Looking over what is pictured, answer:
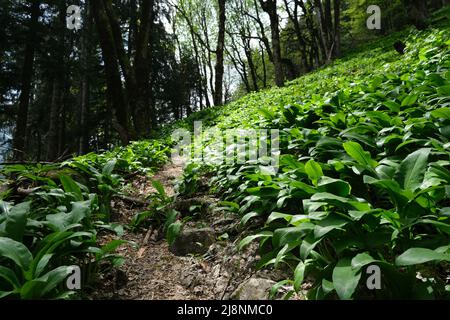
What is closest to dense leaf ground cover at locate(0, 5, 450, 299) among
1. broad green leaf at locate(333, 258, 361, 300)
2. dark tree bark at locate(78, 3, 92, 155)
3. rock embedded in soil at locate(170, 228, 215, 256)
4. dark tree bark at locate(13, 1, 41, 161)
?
broad green leaf at locate(333, 258, 361, 300)

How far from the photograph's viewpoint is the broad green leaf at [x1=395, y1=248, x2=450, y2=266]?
140 cm

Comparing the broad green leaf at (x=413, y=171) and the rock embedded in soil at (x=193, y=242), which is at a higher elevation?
the broad green leaf at (x=413, y=171)

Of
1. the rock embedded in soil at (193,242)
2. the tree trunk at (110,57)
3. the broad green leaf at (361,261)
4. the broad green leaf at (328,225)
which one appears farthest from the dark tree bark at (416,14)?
the broad green leaf at (361,261)

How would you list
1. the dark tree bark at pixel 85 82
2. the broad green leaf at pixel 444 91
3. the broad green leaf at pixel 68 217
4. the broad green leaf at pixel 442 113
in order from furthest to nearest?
the dark tree bark at pixel 85 82 → the broad green leaf at pixel 444 91 → the broad green leaf at pixel 442 113 → the broad green leaf at pixel 68 217

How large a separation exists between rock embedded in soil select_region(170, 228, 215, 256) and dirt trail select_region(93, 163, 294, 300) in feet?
0.23

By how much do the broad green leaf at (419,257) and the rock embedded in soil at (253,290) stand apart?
0.86 metres

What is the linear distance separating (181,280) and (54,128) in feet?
41.3

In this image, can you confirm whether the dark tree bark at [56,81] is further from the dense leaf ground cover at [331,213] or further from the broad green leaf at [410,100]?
the broad green leaf at [410,100]

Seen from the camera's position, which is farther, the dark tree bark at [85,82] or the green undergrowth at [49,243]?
the dark tree bark at [85,82]

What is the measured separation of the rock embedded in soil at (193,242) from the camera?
120 inches

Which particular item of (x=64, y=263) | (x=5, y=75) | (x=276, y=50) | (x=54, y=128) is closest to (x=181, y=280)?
(x=64, y=263)

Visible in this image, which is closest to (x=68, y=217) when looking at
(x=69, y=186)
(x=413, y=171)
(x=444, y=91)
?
(x=69, y=186)

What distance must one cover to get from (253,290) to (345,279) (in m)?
0.74

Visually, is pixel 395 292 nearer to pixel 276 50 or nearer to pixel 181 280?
pixel 181 280
